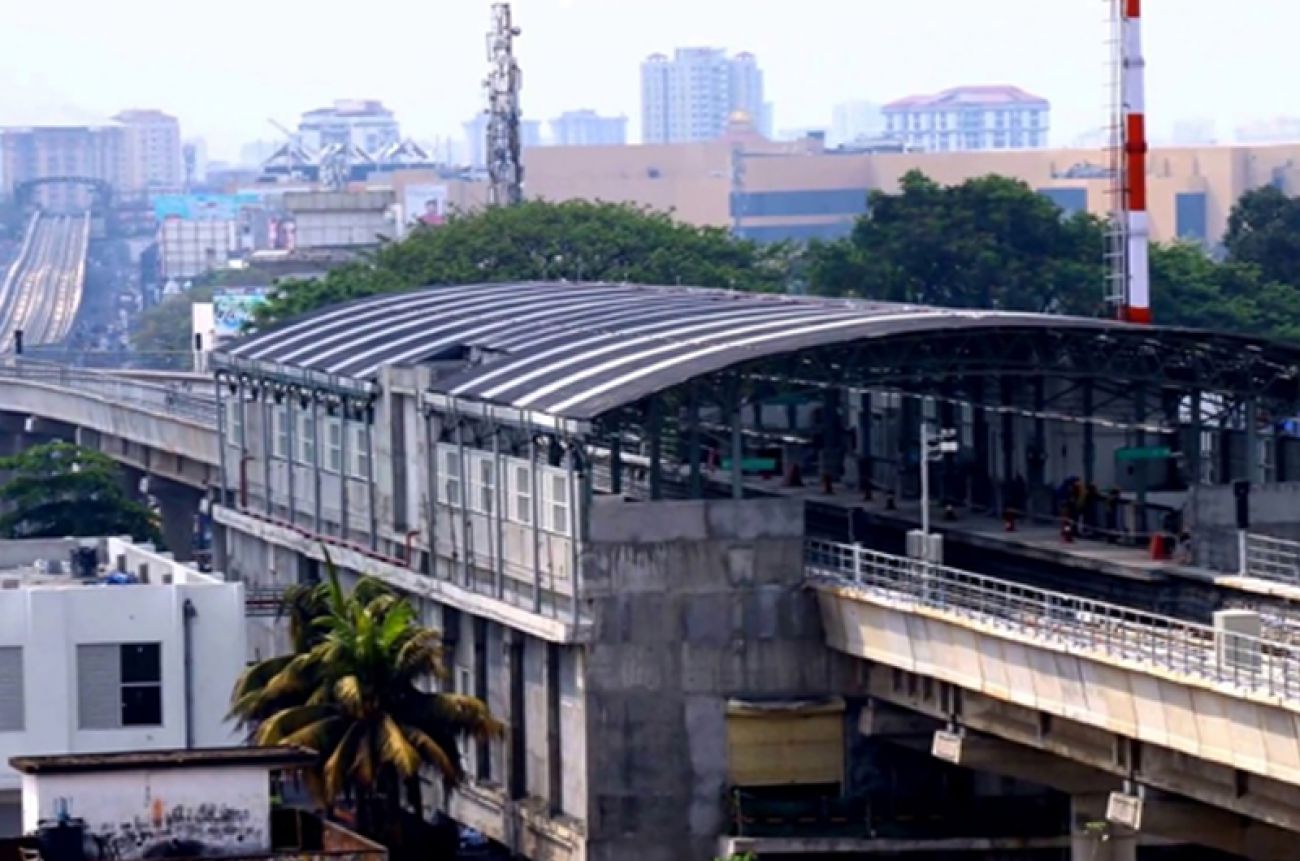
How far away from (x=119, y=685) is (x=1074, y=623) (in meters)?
16.7

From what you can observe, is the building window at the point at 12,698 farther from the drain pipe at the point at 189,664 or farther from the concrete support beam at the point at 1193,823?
the concrete support beam at the point at 1193,823

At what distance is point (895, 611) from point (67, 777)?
15.7m

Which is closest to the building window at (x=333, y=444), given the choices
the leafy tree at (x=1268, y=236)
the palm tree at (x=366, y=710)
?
the palm tree at (x=366, y=710)

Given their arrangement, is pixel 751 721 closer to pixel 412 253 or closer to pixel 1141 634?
pixel 1141 634

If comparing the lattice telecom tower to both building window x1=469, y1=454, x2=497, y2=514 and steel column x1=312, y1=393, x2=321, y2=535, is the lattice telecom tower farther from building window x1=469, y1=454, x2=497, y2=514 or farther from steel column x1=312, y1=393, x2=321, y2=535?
building window x1=469, y1=454, x2=497, y2=514

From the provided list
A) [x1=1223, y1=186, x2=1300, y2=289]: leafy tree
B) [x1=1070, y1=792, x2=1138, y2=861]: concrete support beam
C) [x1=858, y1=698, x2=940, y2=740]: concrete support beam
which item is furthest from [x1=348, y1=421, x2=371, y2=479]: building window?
[x1=1223, y1=186, x2=1300, y2=289]: leafy tree

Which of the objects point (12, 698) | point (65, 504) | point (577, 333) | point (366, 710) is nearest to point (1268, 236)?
point (65, 504)

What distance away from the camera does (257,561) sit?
85.2 m

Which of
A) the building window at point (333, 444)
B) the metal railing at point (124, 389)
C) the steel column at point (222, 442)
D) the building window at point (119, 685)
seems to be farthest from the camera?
the metal railing at point (124, 389)

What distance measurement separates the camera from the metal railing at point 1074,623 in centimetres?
4991

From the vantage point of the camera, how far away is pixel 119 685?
206ft

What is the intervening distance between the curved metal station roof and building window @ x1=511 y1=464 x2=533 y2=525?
1179mm

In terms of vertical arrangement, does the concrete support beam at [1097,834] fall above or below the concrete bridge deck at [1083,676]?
below

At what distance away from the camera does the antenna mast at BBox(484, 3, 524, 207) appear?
→ 504ft
